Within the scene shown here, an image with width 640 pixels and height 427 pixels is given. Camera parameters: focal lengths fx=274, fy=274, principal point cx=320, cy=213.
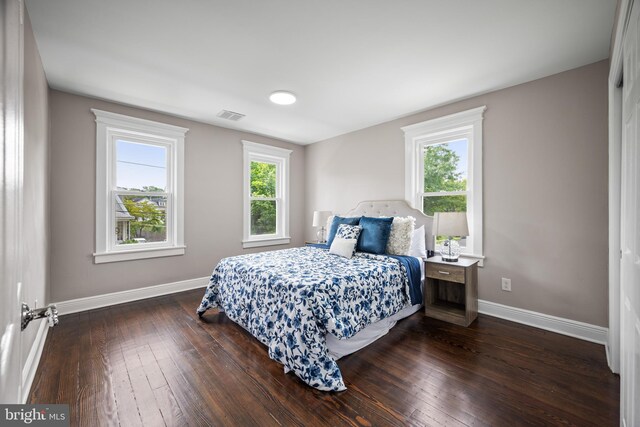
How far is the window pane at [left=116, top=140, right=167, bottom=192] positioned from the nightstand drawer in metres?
3.65

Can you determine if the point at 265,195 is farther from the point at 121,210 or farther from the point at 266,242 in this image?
the point at 121,210

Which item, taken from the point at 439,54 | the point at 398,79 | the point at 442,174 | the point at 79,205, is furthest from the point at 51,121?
the point at 442,174

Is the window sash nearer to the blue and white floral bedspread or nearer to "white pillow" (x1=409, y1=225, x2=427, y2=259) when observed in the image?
the blue and white floral bedspread

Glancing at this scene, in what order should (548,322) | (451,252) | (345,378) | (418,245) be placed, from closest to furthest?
(345,378), (548,322), (451,252), (418,245)

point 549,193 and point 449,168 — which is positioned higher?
point 449,168

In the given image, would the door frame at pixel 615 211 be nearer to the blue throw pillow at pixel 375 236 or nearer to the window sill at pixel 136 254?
the blue throw pillow at pixel 375 236

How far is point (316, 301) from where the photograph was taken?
78.5 inches

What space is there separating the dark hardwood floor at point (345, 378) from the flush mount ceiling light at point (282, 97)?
2569mm

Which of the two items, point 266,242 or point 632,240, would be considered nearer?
point 632,240

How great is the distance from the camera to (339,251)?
314 cm

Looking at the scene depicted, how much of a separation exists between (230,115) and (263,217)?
1852 mm

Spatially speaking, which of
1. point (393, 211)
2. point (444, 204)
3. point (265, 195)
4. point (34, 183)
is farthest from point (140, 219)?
point (444, 204)

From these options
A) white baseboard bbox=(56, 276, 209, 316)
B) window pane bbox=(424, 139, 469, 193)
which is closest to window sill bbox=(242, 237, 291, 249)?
white baseboard bbox=(56, 276, 209, 316)


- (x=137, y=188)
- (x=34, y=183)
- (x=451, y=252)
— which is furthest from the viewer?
(x=137, y=188)
